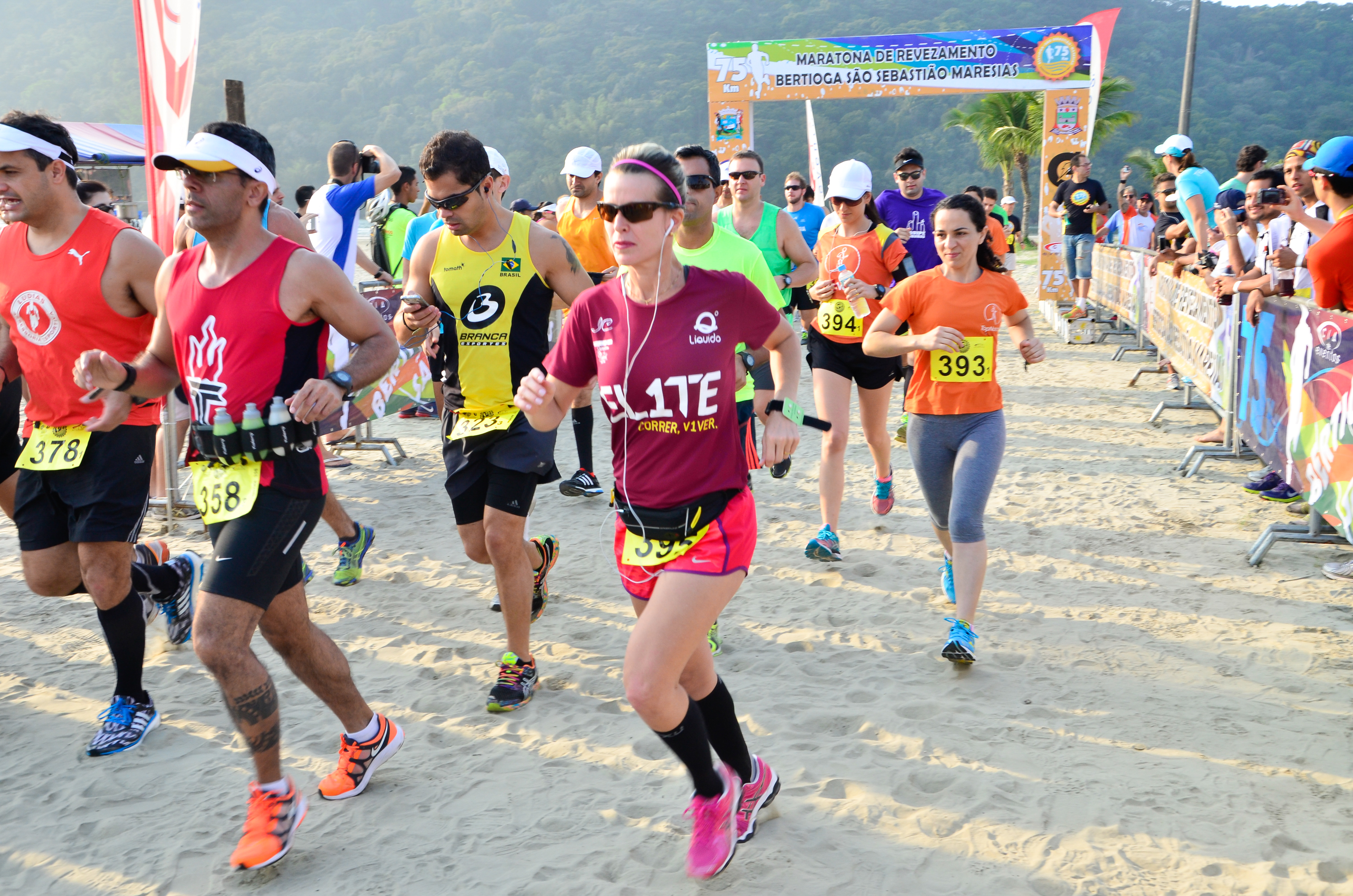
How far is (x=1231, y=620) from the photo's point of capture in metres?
4.81

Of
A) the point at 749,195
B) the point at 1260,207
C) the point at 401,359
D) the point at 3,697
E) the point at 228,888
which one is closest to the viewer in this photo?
the point at 228,888

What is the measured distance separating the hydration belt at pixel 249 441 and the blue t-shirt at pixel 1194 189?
9296mm

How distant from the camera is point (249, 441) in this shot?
9.63ft

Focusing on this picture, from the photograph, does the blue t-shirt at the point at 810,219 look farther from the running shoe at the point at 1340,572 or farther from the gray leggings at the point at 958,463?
the running shoe at the point at 1340,572

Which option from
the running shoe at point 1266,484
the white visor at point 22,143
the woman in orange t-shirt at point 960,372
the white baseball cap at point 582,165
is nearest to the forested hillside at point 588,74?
the white baseball cap at point 582,165

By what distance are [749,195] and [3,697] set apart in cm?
439

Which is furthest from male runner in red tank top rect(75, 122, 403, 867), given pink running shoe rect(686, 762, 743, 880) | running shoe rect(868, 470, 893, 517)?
running shoe rect(868, 470, 893, 517)

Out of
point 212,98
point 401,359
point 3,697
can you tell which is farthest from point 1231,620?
point 212,98

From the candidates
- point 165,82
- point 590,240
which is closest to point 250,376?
point 165,82

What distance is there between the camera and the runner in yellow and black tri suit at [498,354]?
4.04 m

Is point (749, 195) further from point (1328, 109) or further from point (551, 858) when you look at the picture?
point (1328, 109)

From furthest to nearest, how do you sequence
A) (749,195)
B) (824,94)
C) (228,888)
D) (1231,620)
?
1. (824,94)
2. (749,195)
3. (1231,620)
4. (228,888)

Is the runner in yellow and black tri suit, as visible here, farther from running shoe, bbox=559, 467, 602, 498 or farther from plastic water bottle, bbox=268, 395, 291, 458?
running shoe, bbox=559, 467, 602, 498

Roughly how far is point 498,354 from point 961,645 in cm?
231
